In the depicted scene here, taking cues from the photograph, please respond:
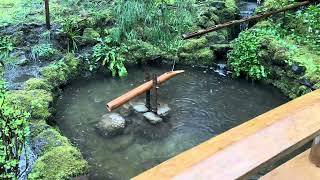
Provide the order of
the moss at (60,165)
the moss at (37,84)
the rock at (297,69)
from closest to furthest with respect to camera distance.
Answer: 1. the moss at (60,165)
2. the moss at (37,84)
3. the rock at (297,69)

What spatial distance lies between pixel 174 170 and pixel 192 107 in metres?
6.23

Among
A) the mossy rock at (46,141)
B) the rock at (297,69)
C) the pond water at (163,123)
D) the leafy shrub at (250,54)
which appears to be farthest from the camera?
the leafy shrub at (250,54)

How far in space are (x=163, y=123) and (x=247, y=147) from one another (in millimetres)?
5499

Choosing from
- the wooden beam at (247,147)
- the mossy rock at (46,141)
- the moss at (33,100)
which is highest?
the wooden beam at (247,147)

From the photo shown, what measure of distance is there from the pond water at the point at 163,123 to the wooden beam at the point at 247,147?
426 centimetres

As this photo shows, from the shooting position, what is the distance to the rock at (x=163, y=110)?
24.8ft

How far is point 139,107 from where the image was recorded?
765cm

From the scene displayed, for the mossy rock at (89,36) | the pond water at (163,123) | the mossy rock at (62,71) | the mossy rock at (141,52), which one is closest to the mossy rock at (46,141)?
the pond water at (163,123)

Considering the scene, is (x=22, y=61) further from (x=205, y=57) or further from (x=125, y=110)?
(x=205, y=57)

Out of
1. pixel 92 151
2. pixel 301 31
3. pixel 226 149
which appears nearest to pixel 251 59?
pixel 301 31

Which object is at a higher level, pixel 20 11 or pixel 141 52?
pixel 20 11

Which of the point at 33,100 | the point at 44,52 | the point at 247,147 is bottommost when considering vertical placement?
the point at 33,100

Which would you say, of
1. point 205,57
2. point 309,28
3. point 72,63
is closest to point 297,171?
point 72,63

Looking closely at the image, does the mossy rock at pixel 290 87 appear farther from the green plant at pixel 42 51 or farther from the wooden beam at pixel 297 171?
the wooden beam at pixel 297 171
